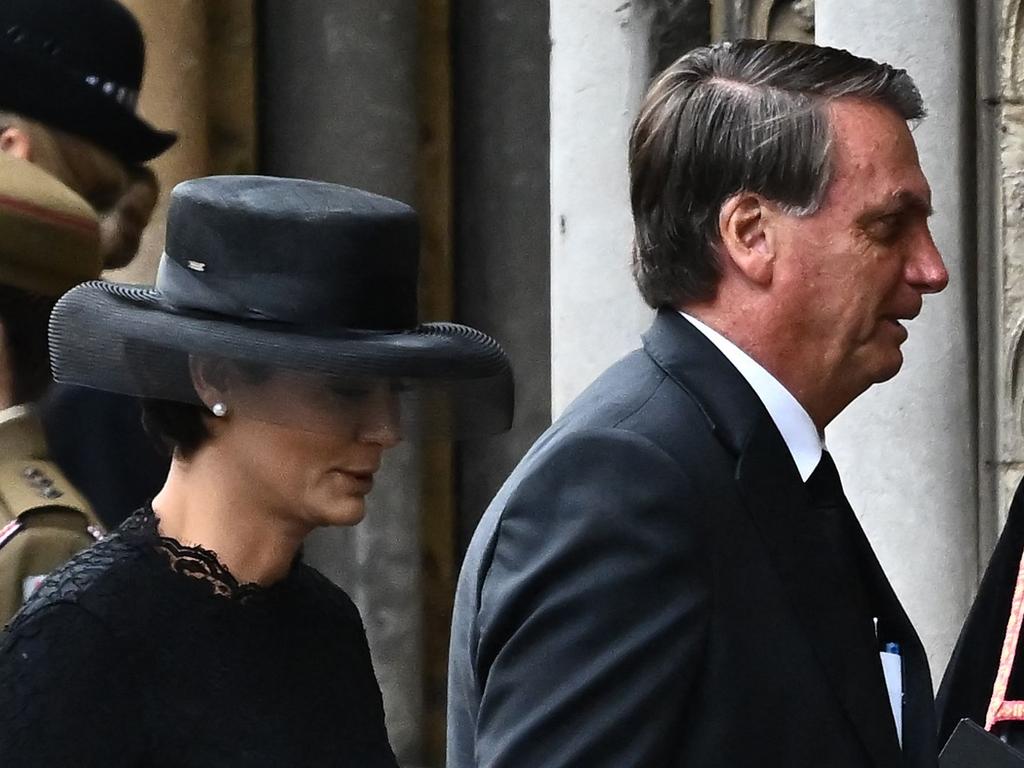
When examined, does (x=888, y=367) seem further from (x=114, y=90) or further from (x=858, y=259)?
(x=114, y=90)

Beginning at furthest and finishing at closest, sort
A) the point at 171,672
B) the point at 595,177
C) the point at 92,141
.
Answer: the point at 595,177 → the point at 92,141 → the point at 171,672

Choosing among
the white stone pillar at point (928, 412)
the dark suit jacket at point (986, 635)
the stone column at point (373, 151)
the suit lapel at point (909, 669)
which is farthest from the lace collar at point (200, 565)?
the stone column at point (373, 151)

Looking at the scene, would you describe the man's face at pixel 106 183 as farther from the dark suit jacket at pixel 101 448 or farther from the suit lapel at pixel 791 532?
the suit lapel at pixel 791 532

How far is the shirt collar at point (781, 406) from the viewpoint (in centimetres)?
206

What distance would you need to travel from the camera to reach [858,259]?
2088 millimetres

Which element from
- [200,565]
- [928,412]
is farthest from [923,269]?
[928,412]

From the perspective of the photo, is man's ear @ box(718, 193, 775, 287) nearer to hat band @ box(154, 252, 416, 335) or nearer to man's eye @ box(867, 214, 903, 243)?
man's eye @ box(867, 214, 903, 243)

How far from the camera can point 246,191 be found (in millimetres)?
1927

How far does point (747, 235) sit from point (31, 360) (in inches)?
32.3

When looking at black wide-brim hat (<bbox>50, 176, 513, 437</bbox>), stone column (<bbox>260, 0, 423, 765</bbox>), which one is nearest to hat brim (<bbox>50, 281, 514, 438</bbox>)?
black wide-brim hat (<bbox>50, 176, 513, 437</bbox>)

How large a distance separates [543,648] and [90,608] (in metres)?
0.39

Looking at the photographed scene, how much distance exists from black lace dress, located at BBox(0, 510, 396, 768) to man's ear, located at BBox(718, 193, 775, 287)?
0.52 metres

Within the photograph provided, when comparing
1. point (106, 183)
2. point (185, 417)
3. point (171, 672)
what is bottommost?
point (171, 672)

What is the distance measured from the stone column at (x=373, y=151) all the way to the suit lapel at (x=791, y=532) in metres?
3.36
